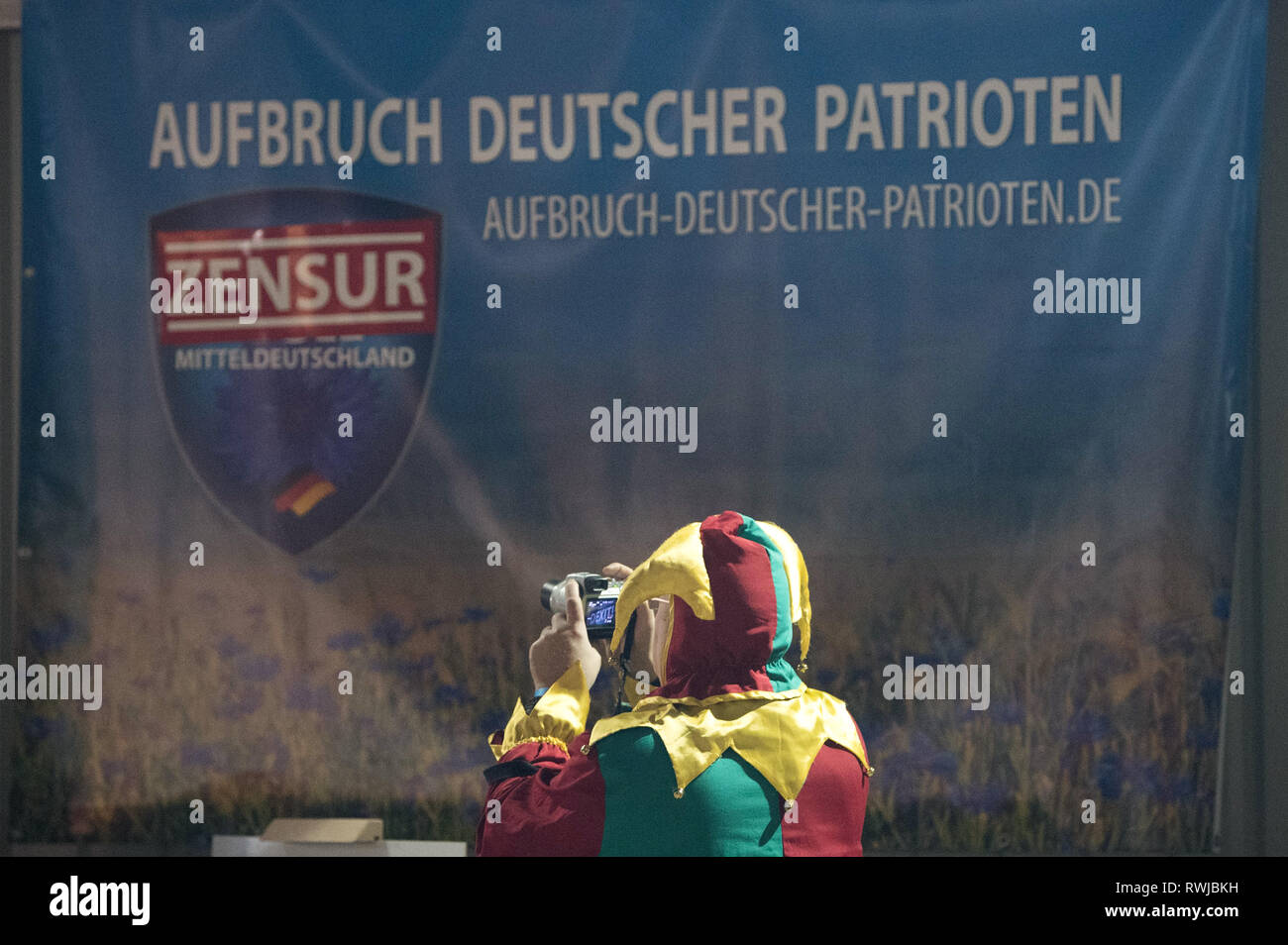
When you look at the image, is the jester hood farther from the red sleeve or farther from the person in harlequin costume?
the red sleeve

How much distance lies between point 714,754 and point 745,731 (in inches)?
2.3

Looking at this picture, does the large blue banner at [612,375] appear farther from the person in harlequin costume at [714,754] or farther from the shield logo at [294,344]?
the person in harlequin costume at [714,754]

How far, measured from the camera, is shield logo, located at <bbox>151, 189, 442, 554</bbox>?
2.77 metres

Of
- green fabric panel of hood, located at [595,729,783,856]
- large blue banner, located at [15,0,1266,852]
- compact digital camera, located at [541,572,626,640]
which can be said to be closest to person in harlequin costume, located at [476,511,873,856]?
→ green fabric panel of hood, located at [595,729,783,856]

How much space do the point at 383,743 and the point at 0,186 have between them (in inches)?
64.3

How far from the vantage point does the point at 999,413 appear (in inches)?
103

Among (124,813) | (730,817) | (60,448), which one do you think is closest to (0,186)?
(60,448)

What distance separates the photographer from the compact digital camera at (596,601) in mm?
2221

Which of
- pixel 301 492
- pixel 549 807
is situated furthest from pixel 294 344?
pixel 549 807

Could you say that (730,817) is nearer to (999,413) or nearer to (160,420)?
(999,413)

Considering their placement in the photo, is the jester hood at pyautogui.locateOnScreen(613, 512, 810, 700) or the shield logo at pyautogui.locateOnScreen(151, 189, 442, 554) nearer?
the jester hood at pyautogui.locateOnScreen(613, 512, 810, 700)

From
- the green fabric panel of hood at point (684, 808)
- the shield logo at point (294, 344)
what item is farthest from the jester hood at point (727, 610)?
the shield logo at point (294, 344)

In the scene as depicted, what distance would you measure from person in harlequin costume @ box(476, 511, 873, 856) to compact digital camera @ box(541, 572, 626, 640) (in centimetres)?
31

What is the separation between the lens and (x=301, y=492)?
279cm
